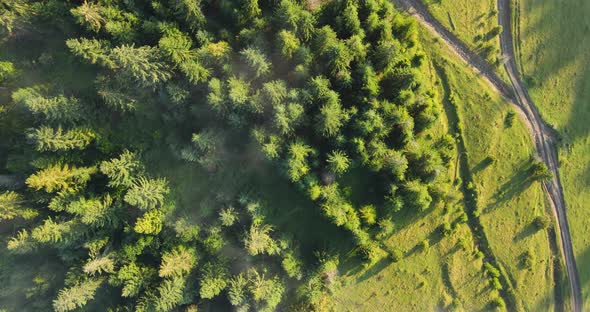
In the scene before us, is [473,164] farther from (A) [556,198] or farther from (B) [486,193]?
(A) [556,198]

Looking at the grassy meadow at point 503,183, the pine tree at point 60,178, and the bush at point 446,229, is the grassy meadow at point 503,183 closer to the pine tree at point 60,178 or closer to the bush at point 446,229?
the bush at point 446,229

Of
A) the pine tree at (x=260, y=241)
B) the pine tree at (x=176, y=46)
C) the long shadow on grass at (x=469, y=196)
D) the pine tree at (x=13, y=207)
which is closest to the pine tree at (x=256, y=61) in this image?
the pine tree at (x=176, y=46)

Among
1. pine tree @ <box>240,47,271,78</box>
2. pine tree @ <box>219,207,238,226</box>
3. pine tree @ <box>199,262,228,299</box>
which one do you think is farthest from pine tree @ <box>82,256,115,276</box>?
pine tree @ <box>240,47,271,78</box>

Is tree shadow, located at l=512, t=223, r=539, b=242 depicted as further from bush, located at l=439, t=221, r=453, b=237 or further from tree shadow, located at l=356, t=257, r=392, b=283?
tree shadow, located at l=356, t=257, r=392, b=283

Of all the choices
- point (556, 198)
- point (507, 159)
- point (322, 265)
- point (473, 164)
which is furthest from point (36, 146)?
point (556, 198)

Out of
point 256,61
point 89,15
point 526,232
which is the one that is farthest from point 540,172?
point 89,15
